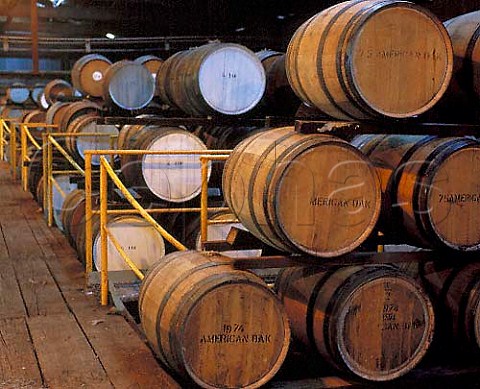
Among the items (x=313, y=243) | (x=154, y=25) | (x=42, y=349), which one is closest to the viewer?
(x=313, y=243)

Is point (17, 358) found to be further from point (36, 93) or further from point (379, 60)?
point (36, 93)

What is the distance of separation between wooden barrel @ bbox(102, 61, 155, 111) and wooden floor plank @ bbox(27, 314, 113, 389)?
315cm

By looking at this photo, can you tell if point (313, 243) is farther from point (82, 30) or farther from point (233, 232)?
point (82, 30)

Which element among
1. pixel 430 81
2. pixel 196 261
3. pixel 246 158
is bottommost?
pixel 196 261

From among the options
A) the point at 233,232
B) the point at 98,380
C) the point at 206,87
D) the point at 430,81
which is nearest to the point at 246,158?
the point at 233,232

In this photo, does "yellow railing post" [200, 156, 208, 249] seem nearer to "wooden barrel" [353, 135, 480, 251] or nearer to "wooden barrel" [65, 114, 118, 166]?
"wooden barrel" [353, 135, 480, 251]

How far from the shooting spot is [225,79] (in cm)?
697

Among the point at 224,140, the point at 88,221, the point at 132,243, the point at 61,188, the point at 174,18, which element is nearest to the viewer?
the point at 88,221

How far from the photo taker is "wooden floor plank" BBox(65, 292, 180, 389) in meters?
4.42

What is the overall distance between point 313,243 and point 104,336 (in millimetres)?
1952

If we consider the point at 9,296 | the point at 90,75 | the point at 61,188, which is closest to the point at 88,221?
the point at 9,296

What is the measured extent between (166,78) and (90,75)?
14.2 feet

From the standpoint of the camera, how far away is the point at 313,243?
411 cm

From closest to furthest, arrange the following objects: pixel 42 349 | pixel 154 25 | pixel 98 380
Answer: pixel 98 380, pixel 42 349, pixel 154 25
